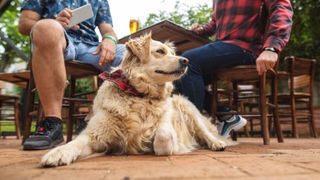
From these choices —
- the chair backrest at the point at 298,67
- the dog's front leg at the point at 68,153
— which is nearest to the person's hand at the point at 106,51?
the dog's front leg at the point at 68,153

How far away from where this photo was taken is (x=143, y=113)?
2529mm

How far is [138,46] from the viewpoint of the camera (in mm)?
2678

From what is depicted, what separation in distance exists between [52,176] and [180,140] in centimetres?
135

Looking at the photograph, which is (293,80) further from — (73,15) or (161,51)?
(73,15)

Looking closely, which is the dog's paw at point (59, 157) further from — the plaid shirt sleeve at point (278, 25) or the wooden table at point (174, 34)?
the plaid shirt sleeve at point (278, 25)

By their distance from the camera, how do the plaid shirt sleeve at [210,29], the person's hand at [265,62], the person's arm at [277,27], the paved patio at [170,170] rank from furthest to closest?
the plaid shirt sleeve at [210,29], the person's arm at [277,27], the person's hand at [265,62], the paved patio at [170,170]

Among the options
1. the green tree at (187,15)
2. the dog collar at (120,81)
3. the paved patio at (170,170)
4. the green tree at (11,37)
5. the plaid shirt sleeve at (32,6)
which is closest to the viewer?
the paved patio at (170,170)

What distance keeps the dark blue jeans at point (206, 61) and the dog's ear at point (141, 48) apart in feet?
1.99

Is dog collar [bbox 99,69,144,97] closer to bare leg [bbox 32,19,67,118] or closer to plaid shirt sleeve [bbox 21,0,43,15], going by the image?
bare leg [bbox 32,19,67,118]

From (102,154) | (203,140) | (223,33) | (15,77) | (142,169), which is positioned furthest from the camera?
(15,77)

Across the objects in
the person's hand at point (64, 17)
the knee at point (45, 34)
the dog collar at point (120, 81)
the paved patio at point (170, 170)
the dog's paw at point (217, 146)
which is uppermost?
the person's hand at point (64, 17)

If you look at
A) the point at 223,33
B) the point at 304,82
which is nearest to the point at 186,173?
the point at 223,33

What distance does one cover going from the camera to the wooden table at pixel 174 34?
3463mm

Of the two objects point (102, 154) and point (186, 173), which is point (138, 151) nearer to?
Result: point (102, 154)
